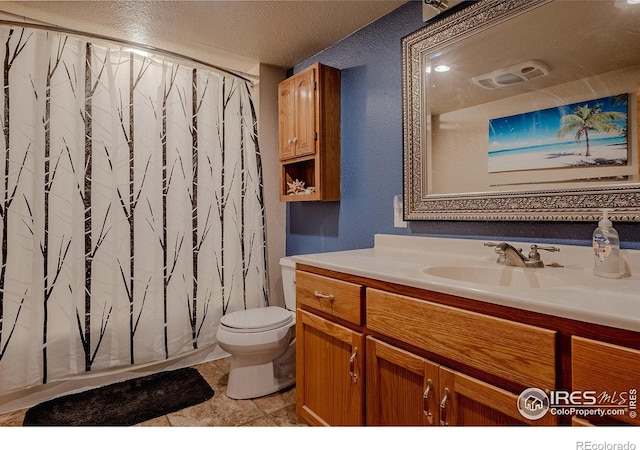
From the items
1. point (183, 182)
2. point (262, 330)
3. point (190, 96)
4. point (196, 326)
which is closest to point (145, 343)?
point (196, 326)

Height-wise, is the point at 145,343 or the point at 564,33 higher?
the point at 564,33

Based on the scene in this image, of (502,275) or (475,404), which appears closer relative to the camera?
(475,404)

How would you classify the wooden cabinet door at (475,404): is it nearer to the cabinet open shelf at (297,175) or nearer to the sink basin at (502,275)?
the sink basin at (502,275)

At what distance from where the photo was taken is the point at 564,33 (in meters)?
1.26

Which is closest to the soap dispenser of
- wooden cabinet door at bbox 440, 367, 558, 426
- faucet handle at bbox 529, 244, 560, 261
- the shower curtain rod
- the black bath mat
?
faucet handle at bbox 529, 244, 560, 261

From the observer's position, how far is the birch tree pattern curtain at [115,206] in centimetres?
172

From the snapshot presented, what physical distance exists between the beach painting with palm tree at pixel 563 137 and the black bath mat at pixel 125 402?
195 centimetres

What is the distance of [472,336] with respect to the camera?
941 mm

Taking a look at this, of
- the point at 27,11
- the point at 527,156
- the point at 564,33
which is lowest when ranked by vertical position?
the point at 527,156

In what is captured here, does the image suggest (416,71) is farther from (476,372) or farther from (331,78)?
(476,372)

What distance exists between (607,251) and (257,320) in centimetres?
159

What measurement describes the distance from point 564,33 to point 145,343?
2530 millimetres

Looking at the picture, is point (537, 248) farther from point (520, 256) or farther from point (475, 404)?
point (475, 404)

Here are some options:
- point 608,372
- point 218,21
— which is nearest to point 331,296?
point 608,372
